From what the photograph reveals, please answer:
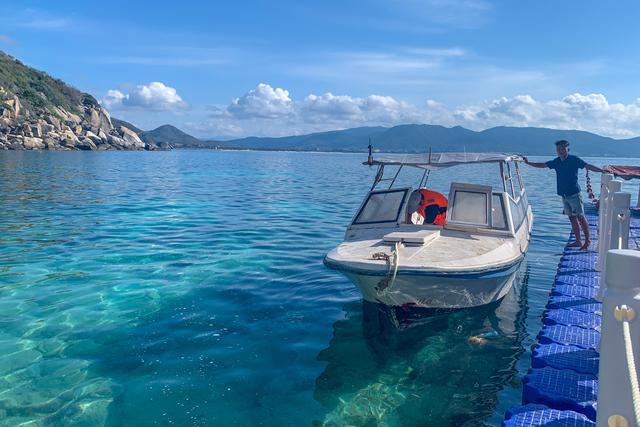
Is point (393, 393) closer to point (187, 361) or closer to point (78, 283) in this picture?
point (187, 361)

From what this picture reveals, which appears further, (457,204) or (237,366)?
(457,204)

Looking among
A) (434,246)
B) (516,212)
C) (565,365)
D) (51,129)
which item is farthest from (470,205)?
(51,129)

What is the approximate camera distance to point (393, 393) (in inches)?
261

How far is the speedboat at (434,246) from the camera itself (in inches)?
307

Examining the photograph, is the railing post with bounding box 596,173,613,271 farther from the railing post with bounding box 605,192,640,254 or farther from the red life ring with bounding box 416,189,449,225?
the red life ring with bounding box 416,189,449,225

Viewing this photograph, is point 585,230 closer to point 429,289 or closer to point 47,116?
point 429,289

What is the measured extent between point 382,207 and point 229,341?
4616mm

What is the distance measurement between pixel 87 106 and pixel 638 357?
154 metres

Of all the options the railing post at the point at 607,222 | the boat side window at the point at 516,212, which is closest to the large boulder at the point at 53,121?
the boat side window at the point at 516,212

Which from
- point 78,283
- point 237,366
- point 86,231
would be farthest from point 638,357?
point 86,231

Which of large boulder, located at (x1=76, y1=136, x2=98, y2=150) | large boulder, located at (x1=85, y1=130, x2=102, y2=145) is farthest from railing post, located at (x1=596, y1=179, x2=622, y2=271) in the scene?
large boulder, located at (x1=85, y1=130, x2=102, y2=145)

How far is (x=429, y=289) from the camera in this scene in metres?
7.89

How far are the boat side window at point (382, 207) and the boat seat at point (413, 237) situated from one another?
0.78 metres

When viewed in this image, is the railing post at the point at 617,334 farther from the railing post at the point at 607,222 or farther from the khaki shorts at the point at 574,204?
the khaki shorts at the point at 574,204
